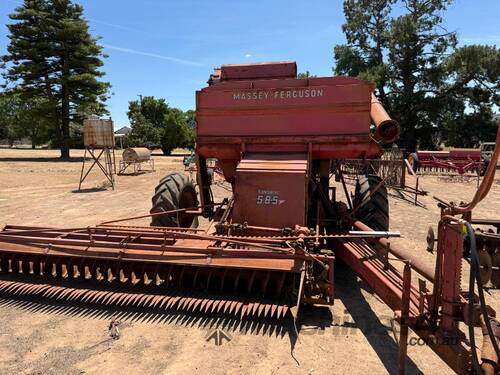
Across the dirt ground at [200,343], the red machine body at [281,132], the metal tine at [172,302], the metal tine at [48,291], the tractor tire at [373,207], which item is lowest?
the dirt ground at [200,343]

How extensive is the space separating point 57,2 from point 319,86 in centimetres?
3013

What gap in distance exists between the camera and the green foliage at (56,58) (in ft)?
91.0

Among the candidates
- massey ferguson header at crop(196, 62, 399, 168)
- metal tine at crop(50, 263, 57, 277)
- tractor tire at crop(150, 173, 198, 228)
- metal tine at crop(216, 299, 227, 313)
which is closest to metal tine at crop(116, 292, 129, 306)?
metal tine at crop(216, 299, 227, 313)

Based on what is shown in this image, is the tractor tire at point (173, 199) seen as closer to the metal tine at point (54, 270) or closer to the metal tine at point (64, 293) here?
the metal tine at point (54, 270)

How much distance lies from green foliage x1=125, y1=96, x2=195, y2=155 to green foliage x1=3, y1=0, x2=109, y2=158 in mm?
14101

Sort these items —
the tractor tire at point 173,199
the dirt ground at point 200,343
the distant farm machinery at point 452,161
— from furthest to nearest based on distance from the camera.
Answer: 1. the distant farm machinery at point 452,161
2. the tractor tire at point 173,199
3. the dirt ground at point 200,343

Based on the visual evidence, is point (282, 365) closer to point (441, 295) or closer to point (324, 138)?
point (441, 295)

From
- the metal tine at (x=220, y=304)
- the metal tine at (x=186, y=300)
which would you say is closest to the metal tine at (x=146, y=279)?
the metal tine at (x=186, y=300)

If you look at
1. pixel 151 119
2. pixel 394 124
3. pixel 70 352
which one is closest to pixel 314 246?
pixel 394 124

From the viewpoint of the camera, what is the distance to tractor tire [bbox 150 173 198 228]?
5.66 m

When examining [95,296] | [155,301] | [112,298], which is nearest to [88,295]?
[95,296]

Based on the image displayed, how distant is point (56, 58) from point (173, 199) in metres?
27.5

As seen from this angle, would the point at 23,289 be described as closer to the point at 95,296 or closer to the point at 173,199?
the point at 95,296

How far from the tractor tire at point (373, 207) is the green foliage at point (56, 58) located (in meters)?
26.2
